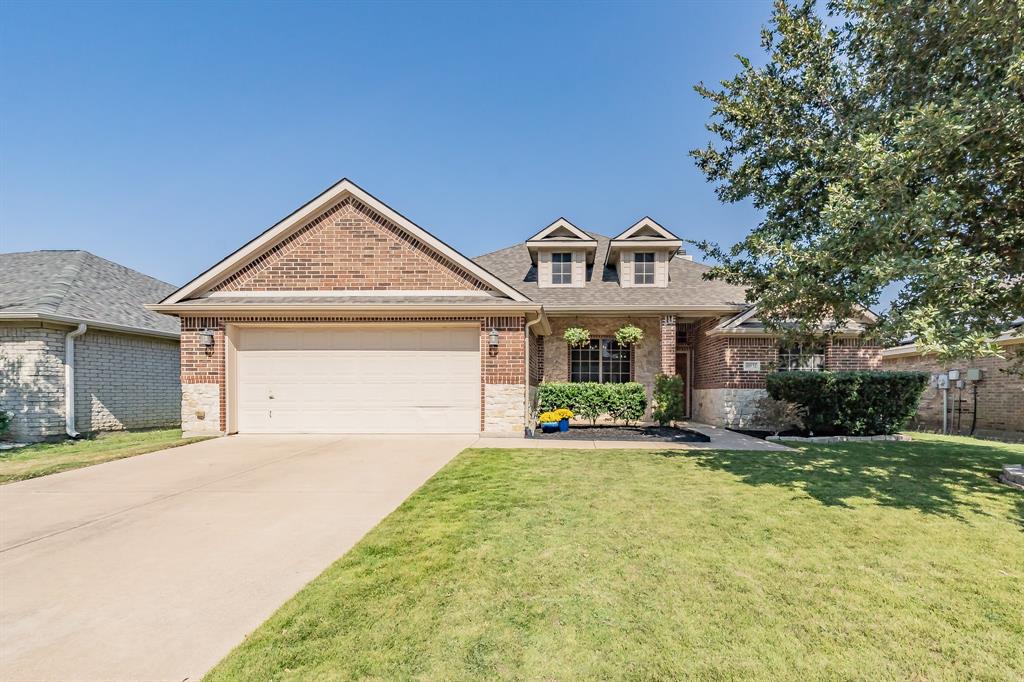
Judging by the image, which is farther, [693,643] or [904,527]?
[904,527]

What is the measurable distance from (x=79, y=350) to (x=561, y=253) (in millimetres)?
13636

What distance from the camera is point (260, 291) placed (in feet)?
36.3

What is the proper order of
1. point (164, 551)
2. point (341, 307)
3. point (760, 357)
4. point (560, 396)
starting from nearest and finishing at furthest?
point (164, 551)
point (341, 307)
point (560, 396)
point (760, 357)

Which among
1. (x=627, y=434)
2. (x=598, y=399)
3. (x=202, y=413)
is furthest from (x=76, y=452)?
(x=627, y=434)

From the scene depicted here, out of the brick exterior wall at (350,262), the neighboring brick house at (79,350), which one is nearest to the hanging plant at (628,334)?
the brick exterior wall at (350,262)

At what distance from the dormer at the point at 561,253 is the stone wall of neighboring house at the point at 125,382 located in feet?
39.1

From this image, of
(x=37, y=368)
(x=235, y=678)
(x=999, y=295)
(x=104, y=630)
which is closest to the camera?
(x=235, y=678)

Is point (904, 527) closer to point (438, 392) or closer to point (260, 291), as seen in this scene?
point (438, 392)

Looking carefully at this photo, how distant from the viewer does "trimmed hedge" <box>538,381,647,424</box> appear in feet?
39.1

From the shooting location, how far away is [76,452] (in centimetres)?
888

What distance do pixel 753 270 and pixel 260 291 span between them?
1117cm

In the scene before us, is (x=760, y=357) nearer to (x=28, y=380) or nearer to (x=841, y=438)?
(x=841, y=438)

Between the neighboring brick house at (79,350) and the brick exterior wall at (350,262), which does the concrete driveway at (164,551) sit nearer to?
the brick exterior wall at (350,262)

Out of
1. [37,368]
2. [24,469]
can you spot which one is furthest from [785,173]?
[37,368]
